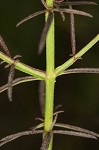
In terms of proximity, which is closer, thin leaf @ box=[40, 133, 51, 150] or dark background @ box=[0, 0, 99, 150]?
thin leaf @ box=[40, 133, 51, 150]

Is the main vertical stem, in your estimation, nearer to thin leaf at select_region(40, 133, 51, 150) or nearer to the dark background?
thin leaf at select_region(40, 133, 51, 150)

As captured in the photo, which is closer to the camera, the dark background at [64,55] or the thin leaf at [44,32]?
the thin leaf at [44,32]

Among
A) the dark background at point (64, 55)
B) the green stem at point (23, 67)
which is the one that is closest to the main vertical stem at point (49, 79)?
the green stem at point (23, 67)

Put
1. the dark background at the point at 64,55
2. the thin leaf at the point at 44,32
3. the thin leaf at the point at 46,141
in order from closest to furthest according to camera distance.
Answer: the thin leaf at the point at 44,32, the thin leaf at the point at 46,141, the dark background at the point at 64,55

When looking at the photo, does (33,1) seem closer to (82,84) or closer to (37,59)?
(37,59)

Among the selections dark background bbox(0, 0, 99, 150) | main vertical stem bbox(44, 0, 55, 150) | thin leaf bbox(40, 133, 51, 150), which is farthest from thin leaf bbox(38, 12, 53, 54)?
dark background bbox(0, 0, 99, 150)

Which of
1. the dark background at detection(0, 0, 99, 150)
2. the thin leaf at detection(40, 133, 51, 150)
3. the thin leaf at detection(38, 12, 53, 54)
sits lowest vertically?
the thin leaf at detection(40, 133, 51, 150)

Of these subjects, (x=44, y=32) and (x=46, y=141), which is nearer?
(x=44, y=32)

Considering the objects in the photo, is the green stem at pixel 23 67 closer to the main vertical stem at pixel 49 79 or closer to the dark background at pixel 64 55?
the main vertical stem at pixel 49 79

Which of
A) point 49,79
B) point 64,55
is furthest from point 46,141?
point 64,55

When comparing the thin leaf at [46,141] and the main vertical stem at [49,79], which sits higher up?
the main vertical stem at [49,79]

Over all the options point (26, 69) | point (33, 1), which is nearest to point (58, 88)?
point (33, 1)

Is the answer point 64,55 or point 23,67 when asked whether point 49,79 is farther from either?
point 64,55
